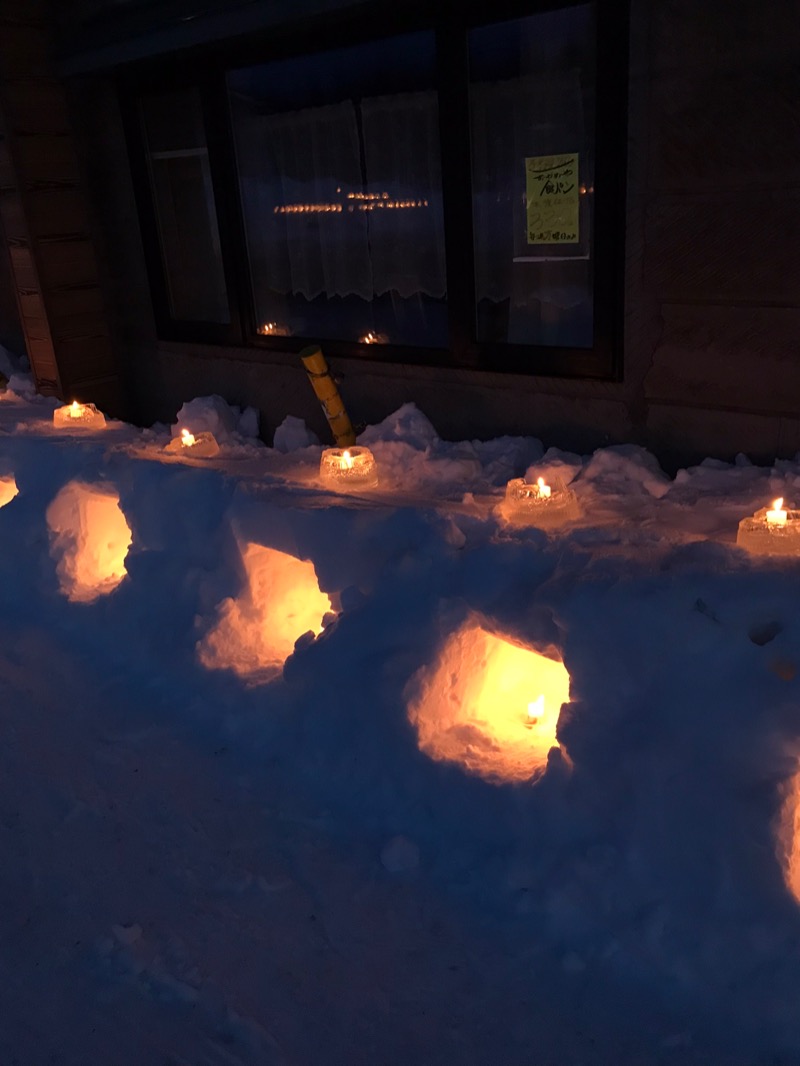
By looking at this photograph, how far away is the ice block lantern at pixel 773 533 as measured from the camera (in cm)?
282

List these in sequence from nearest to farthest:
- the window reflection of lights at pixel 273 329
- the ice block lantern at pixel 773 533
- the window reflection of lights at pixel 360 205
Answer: the ice block lantern at pixel 773 533
the window reflection of lights at pixel 360 205
the window reflection of lights at pixel 273 329

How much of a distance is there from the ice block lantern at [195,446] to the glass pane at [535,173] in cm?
168

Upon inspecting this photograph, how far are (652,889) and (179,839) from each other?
1647 millimetres

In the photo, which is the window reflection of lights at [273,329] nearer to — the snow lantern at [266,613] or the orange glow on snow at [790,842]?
the snow lantern at [266,613]

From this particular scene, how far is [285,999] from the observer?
7.91ft

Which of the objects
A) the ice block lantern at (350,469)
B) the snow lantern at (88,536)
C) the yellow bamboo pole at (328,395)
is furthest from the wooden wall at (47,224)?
the ice block lantern at (350,469)

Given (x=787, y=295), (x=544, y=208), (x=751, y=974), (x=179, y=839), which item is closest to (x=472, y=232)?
(x=544, y=208)

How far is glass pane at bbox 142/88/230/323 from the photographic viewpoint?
17.7 feet

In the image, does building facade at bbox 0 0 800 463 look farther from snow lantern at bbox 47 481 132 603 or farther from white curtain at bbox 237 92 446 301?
snow lantern at bbox 47 481 132 603

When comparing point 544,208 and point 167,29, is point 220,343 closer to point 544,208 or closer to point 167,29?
point 167,29

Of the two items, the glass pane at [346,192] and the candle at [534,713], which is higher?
the glass pane at [346,192]

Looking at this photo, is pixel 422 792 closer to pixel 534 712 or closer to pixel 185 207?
pixel 534 712

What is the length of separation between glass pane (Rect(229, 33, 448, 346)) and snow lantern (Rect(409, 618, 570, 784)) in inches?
84.0

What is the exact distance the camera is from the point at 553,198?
4016mm
